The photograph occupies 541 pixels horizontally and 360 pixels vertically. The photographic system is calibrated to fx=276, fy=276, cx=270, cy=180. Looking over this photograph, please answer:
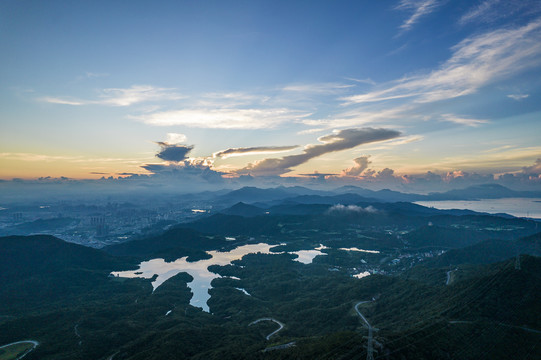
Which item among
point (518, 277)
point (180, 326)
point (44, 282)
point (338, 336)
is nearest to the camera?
point (338, 336)

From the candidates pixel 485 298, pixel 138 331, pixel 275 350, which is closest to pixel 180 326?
pixel 138 331

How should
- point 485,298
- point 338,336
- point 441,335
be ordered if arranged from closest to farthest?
point 441,335
point 338,336
point 485,298

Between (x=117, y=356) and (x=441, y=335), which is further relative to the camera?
(x=117, y=356)

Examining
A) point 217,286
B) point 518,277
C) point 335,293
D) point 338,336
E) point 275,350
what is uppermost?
point 518,277

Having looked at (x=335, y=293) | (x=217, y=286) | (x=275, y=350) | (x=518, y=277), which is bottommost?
(x=217, y=286)

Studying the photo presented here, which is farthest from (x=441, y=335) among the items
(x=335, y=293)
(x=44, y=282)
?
(x=44, y=282)

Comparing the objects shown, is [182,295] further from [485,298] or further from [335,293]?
[485,298]

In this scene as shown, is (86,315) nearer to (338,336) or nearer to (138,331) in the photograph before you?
(138,331)

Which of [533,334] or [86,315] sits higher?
[533,334]

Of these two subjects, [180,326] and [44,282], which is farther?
[44,282]
